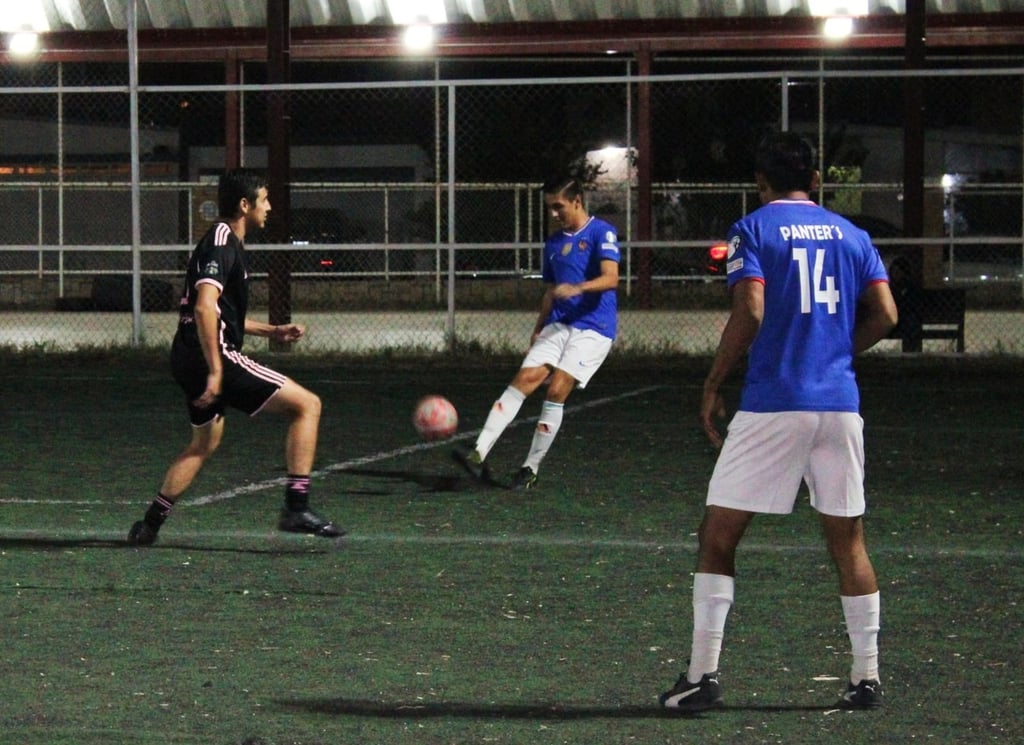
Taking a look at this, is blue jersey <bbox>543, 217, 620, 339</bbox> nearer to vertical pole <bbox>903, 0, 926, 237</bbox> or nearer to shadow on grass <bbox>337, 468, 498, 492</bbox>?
shadow on grass <bbox>337, 468, 498, 492</bbox>

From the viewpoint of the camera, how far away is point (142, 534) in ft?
27.9

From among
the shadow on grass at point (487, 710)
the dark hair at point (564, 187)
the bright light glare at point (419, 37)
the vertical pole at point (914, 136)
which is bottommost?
the shadow on grass at point (487, 710)

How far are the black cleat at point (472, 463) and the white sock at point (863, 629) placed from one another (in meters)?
5.13

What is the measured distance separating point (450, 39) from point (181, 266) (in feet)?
17.8

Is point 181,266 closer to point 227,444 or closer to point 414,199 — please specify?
point 414,199

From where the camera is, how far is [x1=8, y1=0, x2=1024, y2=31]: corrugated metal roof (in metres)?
27.3

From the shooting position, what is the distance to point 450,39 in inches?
1109

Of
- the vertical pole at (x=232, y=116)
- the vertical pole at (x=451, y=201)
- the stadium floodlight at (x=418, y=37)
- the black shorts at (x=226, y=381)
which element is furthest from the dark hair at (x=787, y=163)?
the stadium floodlight at (x=418, y=37)

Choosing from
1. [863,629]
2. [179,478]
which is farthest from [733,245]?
[179,478]

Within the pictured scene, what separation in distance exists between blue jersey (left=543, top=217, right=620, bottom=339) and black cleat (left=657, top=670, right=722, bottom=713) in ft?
17.0

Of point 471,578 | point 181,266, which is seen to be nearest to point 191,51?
point 181,266

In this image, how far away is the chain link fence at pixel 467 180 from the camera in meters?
26.4

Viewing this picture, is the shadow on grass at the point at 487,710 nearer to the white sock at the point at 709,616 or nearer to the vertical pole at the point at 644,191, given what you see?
the white sock at the point at 709,616

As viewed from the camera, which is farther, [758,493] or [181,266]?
[181,266]
